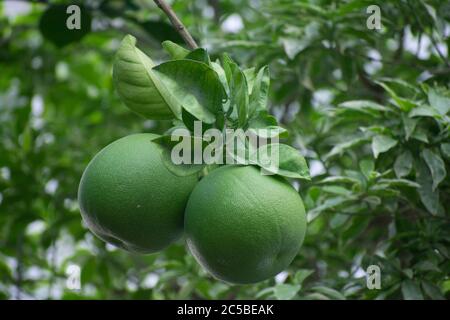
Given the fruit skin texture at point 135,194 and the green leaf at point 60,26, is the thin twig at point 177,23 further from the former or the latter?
the green leaf at point 60,26

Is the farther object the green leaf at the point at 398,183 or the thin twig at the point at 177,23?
the green leaf at the point at 398,183

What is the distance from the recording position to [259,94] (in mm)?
1282

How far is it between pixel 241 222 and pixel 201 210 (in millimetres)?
73

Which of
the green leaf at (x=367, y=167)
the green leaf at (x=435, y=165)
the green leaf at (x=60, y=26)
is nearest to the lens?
the green leaf at (x=435, y=165)

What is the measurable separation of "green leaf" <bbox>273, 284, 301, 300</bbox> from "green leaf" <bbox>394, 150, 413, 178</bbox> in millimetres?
384

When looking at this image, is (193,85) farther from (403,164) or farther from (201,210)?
(403,164)

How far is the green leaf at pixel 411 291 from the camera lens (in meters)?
1.67

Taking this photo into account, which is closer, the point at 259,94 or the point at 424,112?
the point at 259,94

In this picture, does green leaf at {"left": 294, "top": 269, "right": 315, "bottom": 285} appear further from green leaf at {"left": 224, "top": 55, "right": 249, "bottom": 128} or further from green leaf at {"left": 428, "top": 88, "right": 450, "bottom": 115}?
green leaf at {"left": 224, "top": 55, "right": 249, "bottom": 128}

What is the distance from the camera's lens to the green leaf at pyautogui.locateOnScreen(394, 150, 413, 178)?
1.72 metres

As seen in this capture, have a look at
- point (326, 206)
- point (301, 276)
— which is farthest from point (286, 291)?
point (326, 206)

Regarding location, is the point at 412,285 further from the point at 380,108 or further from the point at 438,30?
the point at 438,30

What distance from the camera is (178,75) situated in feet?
3.91

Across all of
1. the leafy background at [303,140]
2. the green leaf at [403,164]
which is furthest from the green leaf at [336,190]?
the green leaf at [403,164]
